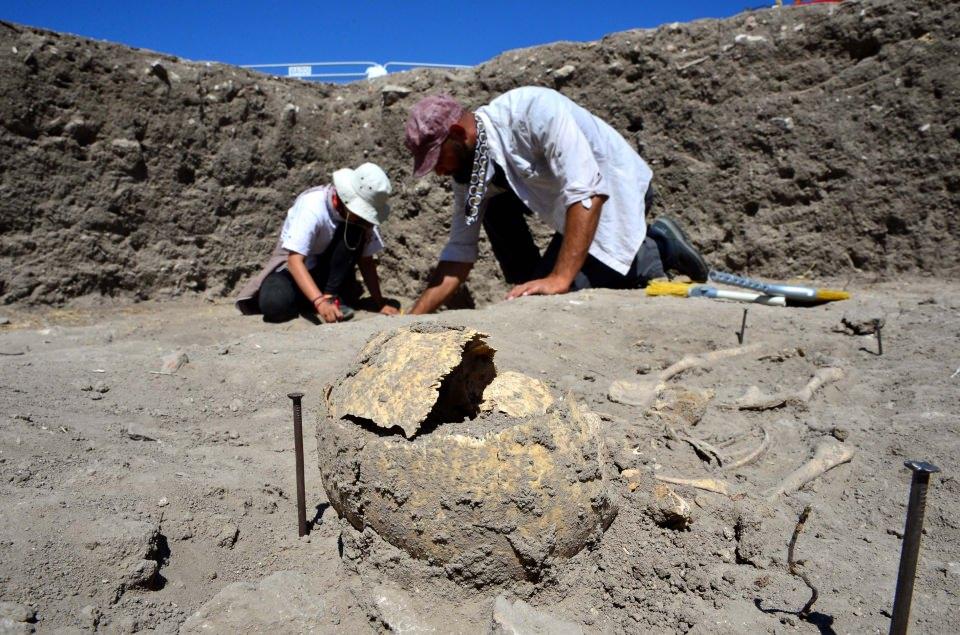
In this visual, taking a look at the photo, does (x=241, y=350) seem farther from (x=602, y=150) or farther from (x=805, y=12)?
(x=805, y=12)

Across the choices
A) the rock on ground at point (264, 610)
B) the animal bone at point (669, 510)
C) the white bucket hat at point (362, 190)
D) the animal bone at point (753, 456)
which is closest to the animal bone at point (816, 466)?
the animal bone at point (753, 456)

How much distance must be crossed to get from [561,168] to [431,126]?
0.79 meters

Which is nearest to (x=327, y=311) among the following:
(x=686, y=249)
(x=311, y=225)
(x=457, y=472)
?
(x=311, y=225)

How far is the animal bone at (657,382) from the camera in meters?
2.73

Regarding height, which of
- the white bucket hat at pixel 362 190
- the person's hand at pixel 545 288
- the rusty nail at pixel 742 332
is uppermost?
the white bucket hat at pixel 362 190

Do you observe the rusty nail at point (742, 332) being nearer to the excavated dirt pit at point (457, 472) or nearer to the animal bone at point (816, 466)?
the animal bone at point (816, 466)

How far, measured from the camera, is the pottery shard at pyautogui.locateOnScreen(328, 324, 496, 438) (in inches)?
66.8

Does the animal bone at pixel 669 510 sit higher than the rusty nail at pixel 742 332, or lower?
lower

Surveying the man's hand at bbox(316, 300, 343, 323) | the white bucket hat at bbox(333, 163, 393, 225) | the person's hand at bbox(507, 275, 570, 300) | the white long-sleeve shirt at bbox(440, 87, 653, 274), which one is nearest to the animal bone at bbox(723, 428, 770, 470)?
the person's hand at bbox(507, 275, 570, 300)

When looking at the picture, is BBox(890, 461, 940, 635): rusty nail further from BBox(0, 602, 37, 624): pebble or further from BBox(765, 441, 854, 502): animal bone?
BBox(0, 602, 37, 624): pebble

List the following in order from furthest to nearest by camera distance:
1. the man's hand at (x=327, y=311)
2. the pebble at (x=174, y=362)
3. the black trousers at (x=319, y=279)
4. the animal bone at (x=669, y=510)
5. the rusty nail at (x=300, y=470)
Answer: the black trousers at (x=319, y=279)
the man's hand at (x=327, y=311)
the pebble at (x=174, y=362)
the rusty nail at (x=300, y=470)
the animal bone at (x=669, y=510)

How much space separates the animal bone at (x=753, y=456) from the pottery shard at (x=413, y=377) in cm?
87

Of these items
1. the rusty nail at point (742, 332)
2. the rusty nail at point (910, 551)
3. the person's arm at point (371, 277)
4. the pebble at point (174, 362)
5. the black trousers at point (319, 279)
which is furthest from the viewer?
the person's arm at point (371, 277)

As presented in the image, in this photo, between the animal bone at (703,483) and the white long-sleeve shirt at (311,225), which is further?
the white long-sleeve shirt at (311,225)
